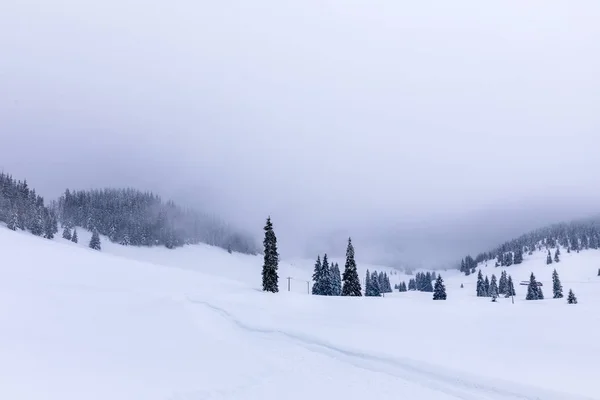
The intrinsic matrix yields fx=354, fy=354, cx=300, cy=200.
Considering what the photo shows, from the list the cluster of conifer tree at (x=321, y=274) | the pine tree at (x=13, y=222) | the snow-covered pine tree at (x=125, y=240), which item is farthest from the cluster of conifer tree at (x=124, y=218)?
the cluster of conifer tree at (x=321, y=274)

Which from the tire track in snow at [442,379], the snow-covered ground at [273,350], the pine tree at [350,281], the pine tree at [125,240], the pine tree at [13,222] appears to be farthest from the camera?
the pine tree at [125,240]

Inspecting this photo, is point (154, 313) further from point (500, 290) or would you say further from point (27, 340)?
point (500, 290)

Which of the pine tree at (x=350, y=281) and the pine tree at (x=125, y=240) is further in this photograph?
the pine tree at (x=125, y=240)

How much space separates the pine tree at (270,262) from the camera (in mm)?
55531

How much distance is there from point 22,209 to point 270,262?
95532mm

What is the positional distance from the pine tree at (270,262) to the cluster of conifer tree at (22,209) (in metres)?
88.7

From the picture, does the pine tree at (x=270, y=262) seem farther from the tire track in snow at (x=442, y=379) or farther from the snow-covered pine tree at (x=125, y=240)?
the snow-covered pine tree at (x=125, y=240)

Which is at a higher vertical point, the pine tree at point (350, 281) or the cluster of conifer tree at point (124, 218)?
the cluster of conifer tree at point (124, 218)

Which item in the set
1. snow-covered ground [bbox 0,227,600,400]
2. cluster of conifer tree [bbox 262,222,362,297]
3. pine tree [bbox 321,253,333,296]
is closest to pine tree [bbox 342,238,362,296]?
cluster of conifer tree [bbox 262,222,362,297]

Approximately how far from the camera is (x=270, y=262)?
56656mm

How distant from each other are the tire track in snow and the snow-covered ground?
48mm

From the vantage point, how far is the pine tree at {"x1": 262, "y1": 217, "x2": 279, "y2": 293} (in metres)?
55.5

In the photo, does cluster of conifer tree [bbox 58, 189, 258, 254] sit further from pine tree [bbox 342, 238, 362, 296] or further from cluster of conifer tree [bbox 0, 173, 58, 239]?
pine tree [bbox 342, 238, 362, 296]

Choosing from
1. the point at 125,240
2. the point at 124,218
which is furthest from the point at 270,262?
the point at 124,218
